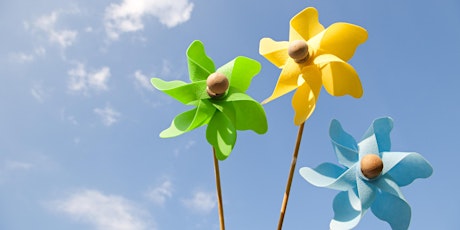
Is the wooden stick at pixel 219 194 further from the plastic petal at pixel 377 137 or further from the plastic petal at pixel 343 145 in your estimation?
the plastic petal at pixel 377 137

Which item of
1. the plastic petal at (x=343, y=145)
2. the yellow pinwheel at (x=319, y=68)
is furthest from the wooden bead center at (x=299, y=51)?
the plastic petal at (x=343, y=145)

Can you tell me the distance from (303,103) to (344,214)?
2.34ft

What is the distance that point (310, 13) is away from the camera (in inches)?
116

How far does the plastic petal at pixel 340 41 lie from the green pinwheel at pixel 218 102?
41cm

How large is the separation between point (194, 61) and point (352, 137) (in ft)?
3.64

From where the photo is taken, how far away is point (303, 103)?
279 cm

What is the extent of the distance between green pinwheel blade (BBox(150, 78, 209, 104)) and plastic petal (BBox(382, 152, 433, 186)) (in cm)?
115

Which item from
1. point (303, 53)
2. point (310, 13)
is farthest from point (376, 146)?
point (310, 13)

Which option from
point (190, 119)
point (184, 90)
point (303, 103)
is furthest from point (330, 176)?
point (184, 90)

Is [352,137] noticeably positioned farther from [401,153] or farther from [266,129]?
[266,129]

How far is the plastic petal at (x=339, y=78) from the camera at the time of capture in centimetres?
275

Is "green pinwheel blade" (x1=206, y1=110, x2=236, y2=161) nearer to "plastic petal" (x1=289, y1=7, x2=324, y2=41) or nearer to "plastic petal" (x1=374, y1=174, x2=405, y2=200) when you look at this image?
"plastic petal" (x1=289, y1=7, x2=324, y2=41)

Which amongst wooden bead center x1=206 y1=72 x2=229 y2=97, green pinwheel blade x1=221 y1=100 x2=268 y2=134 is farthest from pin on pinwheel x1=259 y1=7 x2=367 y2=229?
wooden bead center x1=206 y1=72 x2=229 y2=97

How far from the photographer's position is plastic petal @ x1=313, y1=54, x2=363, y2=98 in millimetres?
2752
